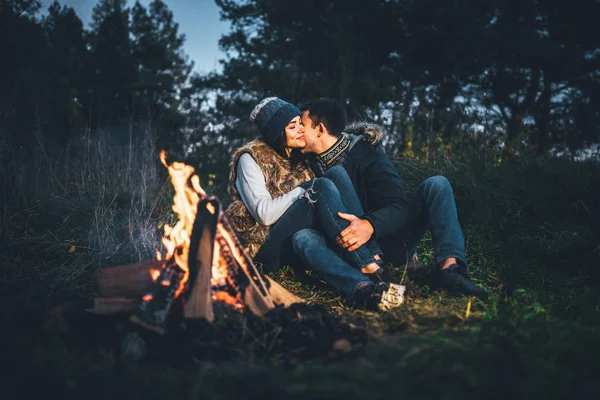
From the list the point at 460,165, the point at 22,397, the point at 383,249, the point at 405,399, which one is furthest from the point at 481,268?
the point at 22,397

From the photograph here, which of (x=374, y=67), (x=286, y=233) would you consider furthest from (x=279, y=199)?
(x=374, y=67)

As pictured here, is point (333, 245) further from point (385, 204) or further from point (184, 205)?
point (184, 205)

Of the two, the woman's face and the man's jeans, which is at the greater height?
the woman's face

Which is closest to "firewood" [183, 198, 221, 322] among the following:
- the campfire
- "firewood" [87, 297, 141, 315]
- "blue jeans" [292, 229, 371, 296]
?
the campfire

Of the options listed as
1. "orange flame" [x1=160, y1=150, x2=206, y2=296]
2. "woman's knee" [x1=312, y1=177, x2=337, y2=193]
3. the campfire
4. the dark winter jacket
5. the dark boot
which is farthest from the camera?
the dark winter jacket

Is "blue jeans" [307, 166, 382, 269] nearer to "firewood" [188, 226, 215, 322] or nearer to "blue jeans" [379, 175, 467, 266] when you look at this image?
"blue jeans" [379, 175, 467, 266]

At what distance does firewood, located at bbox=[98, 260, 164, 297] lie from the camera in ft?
7.86

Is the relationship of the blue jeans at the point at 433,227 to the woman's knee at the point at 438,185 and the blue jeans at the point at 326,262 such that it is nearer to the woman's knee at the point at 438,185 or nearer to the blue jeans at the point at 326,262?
the woman's knee at the point at 438,185

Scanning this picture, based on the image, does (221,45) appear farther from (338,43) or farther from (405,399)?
(405,399)

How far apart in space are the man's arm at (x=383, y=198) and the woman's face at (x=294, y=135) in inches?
22.6

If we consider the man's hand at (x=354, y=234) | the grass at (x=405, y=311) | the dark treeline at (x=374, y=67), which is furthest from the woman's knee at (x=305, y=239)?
the dark treeline at (x=374, y=67)

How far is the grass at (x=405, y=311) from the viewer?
5.55ft

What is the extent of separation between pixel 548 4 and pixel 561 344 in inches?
489

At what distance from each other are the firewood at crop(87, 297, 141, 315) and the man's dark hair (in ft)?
6.84
